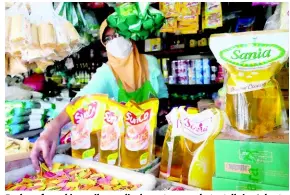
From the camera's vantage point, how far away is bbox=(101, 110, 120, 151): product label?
1.30 m

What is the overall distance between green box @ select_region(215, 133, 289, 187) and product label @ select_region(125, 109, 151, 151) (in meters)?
0.37

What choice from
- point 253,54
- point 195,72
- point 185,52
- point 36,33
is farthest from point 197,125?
point 185,52

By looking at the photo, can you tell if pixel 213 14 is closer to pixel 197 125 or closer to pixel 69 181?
pixel 197 125

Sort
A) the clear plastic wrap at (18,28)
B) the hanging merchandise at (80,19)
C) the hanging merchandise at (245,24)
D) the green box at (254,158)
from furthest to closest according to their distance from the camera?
the hanging merchandise at (245,24)
the hanging merchandise at (80,19)
the clear plastic wrap at (18,28)
the green box at (254,158)

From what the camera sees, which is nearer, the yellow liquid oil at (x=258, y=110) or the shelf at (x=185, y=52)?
the yellow liquid oil at (x=258, y=110)

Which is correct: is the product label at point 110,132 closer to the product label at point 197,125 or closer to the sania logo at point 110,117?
the sania logo at point 110,117

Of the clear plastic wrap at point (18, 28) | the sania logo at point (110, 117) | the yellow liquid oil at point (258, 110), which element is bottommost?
the sania logo at point (110, 117)

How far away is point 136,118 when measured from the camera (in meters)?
1.29

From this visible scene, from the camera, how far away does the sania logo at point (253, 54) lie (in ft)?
3.11

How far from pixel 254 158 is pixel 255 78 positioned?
27 cm

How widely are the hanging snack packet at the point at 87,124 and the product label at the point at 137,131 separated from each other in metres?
0.15

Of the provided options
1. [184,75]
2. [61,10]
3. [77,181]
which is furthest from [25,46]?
[184,75]

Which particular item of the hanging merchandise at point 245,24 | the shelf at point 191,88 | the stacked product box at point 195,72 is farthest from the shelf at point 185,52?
the hanging merchandise at point 245,24

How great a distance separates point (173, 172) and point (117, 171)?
0.77ft
